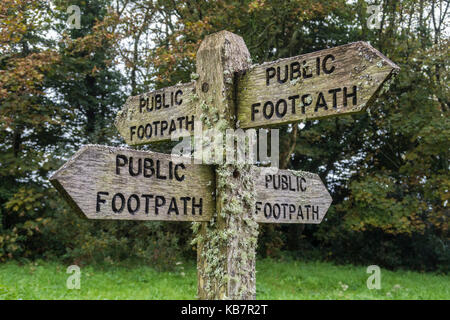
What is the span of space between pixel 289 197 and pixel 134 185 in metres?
1.04

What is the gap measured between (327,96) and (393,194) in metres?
9.94

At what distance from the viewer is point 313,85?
6.69ft

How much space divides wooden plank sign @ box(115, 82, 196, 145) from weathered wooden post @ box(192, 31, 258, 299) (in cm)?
11

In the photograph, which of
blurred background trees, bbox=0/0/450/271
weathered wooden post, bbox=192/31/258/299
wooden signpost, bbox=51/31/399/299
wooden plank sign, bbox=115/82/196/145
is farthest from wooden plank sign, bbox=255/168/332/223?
blurred background trees, bbox=0/0/450/271

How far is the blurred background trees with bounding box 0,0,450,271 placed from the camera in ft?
31.5

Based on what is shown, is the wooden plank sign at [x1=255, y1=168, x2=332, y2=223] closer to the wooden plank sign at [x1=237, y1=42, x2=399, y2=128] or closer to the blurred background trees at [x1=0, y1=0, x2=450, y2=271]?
the wooden plank sign at [x1=237, y1=42, x2=399, y2=128]

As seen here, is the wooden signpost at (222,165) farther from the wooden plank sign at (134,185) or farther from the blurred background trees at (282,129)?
the blurred background trees at (282,129)

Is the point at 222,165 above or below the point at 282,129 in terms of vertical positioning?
below

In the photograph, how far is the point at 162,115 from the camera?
2.49 metres

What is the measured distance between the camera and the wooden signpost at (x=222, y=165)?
184cm

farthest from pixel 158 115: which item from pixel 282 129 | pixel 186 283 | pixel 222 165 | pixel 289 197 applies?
pixel 282 129

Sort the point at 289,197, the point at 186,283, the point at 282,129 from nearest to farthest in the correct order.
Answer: the point at 289,197 < the point at 186,283 < the point at 282,129

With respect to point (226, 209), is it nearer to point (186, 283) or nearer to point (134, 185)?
point (134, 185)

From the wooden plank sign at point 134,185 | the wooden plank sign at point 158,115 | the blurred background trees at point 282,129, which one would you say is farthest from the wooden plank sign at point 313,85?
the blurred background trees at point 282,129
